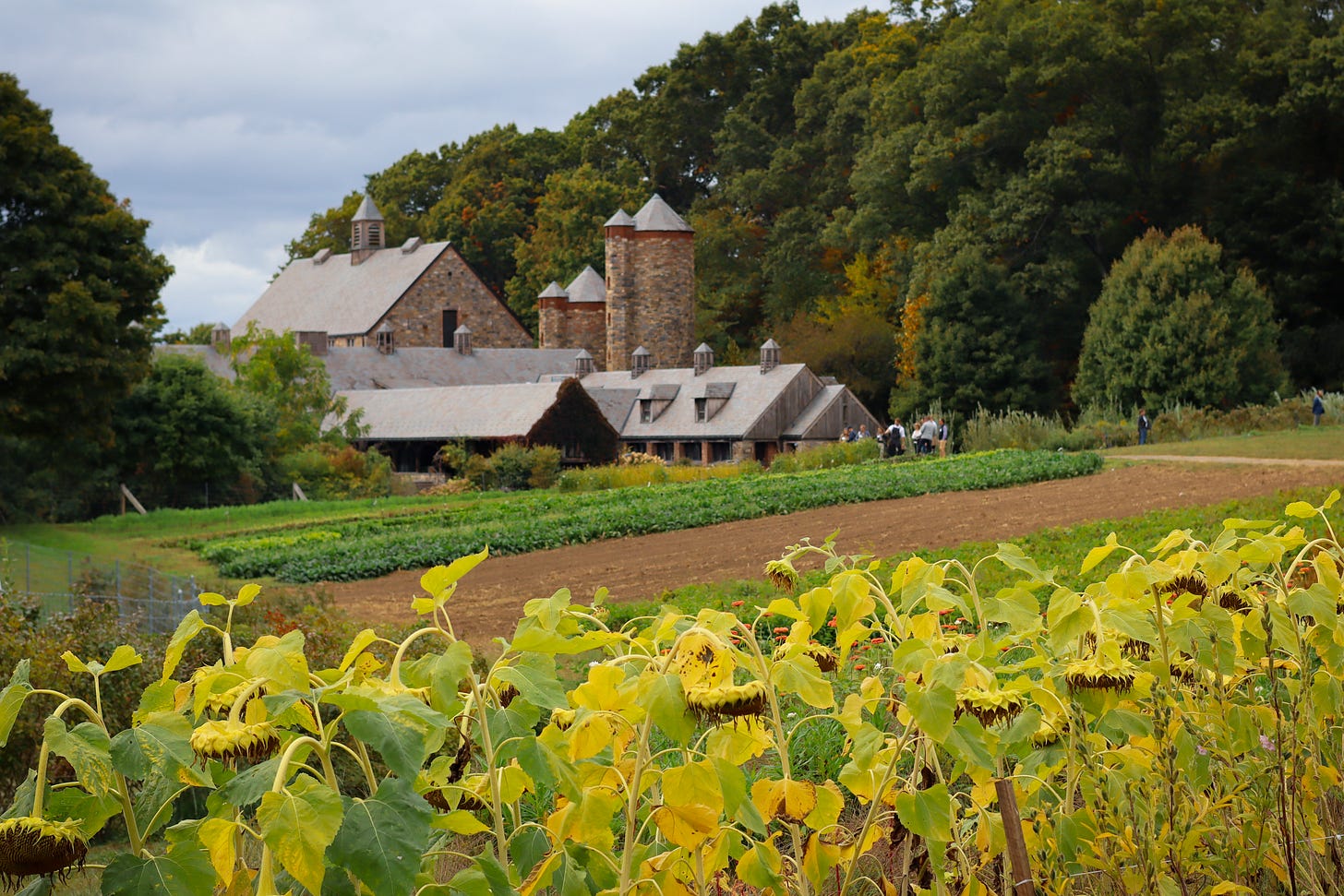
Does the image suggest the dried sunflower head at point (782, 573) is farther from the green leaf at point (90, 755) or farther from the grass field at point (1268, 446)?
the grass field at point (1268, 446)

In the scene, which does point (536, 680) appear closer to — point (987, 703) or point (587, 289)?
point (987, 703)

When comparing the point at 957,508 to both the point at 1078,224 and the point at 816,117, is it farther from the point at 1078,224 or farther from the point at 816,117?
the point at 816,117

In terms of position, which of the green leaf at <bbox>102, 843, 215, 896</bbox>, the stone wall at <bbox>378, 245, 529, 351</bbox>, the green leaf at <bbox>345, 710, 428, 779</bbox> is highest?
the stone wall at <bbox>378, 245, 529, 351</bbox>

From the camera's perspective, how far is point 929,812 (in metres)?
2.04

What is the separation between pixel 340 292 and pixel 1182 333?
141ft

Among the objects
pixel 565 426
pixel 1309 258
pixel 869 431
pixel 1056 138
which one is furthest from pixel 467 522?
pixel 1309 258

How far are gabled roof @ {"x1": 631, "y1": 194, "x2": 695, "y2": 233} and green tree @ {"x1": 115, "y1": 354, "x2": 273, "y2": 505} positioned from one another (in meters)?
25.2

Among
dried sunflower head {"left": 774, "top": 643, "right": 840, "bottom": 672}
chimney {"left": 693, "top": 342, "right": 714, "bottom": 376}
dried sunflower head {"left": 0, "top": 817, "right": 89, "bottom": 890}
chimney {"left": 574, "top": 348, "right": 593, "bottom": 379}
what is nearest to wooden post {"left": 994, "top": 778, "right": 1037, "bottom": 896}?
dried sunflower head {"left": 774, "top": 643, "right": 840, "bottom": 672}

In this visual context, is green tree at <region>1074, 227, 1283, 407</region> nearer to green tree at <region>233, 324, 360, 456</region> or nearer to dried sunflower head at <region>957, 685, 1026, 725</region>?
green tree at <region>233, 324, 360, 456</region>

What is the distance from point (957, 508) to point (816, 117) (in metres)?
44.2

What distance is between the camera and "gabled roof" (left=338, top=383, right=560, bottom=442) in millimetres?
43062

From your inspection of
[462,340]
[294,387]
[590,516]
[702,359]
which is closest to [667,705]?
[590,516]

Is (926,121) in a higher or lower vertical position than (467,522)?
higher

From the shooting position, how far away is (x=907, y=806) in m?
2.03
